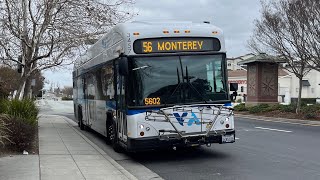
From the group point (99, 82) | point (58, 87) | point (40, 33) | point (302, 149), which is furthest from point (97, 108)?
point (58, 87)

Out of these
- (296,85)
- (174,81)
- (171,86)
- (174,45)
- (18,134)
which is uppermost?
(296,85)

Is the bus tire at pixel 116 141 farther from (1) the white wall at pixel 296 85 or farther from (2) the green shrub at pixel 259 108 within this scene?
(1) the white wall at pixel 296 85

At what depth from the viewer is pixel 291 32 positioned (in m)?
26.1

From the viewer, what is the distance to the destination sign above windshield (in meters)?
10.7

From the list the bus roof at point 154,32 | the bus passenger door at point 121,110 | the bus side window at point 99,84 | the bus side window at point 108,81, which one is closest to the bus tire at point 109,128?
the bus side window at point 108,81

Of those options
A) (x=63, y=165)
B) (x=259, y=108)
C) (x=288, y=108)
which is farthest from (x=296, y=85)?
(x=63, y=165)

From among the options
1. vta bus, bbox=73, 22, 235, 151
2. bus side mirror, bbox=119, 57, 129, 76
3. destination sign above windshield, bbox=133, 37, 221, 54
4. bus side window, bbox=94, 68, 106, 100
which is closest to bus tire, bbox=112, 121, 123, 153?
vta bus, bbox=73, 22, 235, 151

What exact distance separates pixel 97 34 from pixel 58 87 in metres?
157

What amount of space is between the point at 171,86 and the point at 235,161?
8.13 ft

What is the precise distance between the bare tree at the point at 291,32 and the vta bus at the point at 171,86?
15043 millimetres

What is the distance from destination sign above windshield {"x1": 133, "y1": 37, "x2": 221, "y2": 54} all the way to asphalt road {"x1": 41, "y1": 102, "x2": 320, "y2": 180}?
278 cm

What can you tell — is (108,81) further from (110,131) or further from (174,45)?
(174,45)

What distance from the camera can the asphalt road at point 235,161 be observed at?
927cm

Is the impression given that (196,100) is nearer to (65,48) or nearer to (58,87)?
(65,48)
